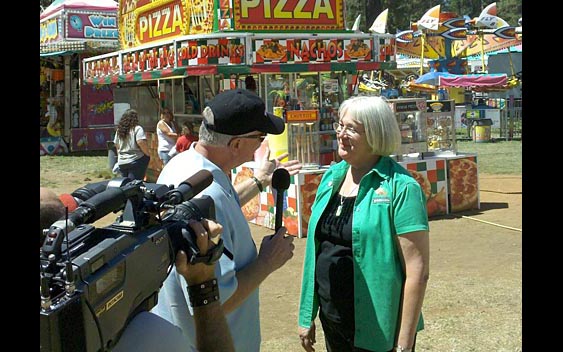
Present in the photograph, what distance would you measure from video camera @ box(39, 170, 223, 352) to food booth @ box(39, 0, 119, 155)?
19.1 meters

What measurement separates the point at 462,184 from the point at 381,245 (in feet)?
21.7

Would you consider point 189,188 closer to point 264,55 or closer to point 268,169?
point 268,169

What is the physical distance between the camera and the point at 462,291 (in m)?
5.72

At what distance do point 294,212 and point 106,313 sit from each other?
21.2ft

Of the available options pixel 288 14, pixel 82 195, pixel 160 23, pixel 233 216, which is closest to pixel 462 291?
pixel 233 216

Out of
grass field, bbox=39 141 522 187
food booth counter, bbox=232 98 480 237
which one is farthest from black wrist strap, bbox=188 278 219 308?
grass field, bbox=39 141 522 187

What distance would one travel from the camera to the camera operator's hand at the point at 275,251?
7.57 feet

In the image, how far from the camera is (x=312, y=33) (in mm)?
11117

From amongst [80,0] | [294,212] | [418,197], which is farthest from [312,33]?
[80,0]

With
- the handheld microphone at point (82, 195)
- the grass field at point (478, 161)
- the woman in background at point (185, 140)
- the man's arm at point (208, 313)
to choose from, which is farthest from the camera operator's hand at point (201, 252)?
the grass field at point (478, 161)

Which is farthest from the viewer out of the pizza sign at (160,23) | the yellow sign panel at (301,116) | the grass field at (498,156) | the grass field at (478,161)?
the grass field at (478,161)

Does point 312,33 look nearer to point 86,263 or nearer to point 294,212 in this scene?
point 294,212

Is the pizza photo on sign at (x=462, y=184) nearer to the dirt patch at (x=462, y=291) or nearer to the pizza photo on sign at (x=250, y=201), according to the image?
the dirt patch at (x=462, y=291)

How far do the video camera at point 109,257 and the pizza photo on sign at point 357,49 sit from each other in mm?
9284
